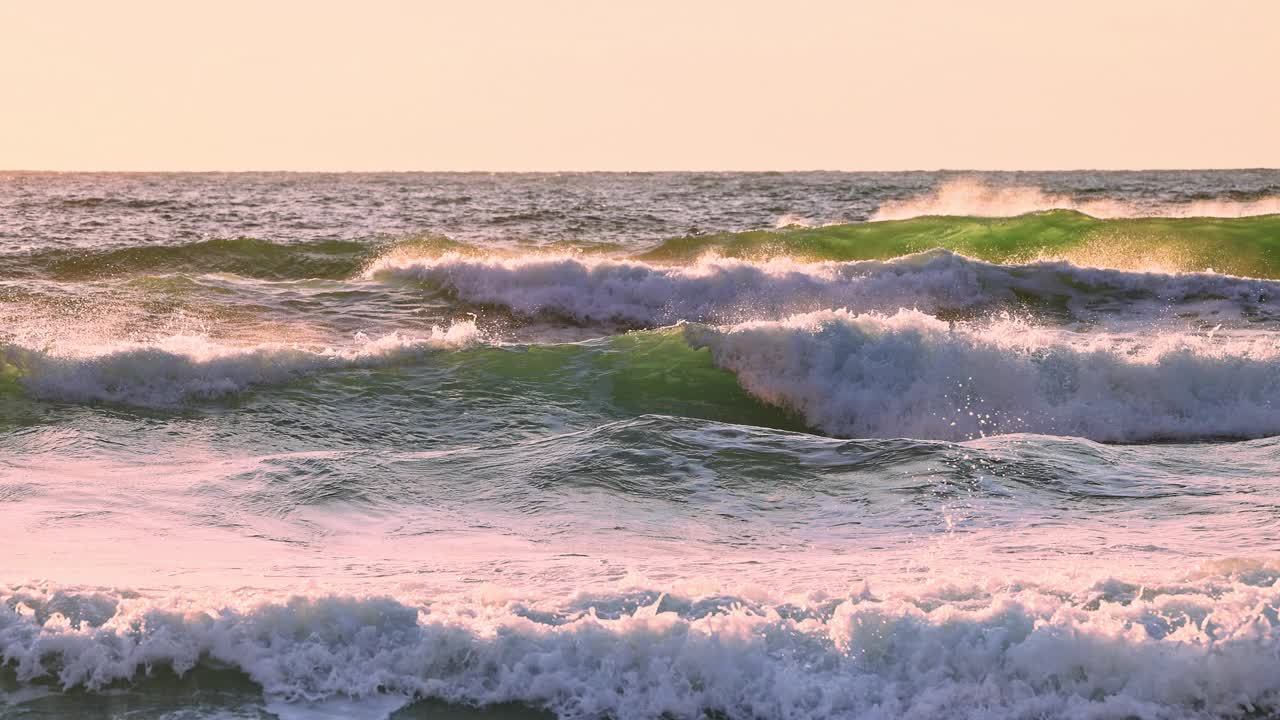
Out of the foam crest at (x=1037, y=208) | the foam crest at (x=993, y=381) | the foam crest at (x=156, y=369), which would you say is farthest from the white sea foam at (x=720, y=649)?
the foam crest at (x=1037, y=208)

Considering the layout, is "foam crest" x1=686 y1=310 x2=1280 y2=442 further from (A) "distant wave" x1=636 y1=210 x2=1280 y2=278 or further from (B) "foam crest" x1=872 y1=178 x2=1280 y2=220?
(B) "foam crest" x1=872 y1=178 x2=1280 y2=220

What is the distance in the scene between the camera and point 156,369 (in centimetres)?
1059

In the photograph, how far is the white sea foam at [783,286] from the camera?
17.3 metres

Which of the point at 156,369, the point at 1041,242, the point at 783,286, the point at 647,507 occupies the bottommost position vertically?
the point at 647,507

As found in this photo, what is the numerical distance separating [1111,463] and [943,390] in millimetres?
2862

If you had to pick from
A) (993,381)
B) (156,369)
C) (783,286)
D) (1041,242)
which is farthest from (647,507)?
(1041,242)

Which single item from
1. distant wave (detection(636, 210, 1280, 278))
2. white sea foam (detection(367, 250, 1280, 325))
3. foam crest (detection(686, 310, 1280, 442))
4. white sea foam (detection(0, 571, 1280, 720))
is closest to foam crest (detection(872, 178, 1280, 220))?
distant wave (detection(636, 210, 1280, 278))

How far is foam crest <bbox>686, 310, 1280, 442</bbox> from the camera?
10.1 m

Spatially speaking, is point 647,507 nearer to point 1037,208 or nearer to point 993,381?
point 993,381

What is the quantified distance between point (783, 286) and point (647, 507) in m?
10.8

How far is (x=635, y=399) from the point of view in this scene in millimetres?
10977

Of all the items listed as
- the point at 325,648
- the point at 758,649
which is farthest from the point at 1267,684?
the point at 325,648

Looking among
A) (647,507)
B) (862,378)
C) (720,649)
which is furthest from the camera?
(862,378)

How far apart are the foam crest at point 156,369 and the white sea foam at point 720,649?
228 inches
